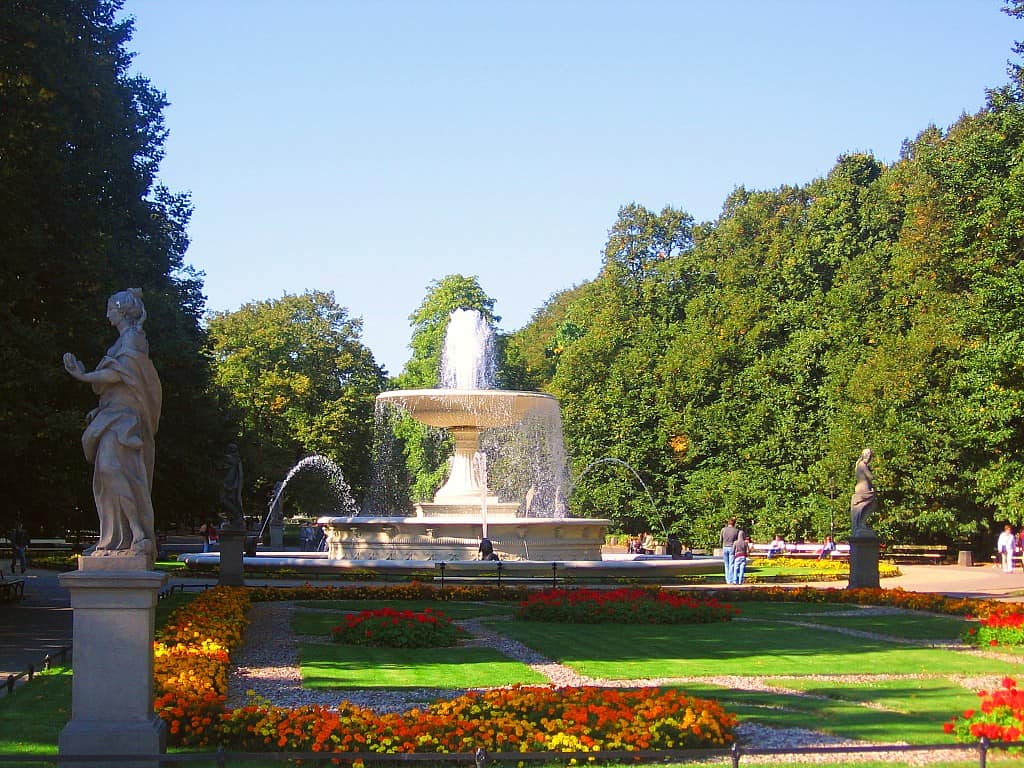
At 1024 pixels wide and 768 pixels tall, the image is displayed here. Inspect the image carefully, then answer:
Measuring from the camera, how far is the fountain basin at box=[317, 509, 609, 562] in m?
27.4

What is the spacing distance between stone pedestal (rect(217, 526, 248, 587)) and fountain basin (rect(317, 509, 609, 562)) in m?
5.62

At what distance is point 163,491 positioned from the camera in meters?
23.1

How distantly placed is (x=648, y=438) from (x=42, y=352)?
110 ft

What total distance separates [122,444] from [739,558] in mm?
19628

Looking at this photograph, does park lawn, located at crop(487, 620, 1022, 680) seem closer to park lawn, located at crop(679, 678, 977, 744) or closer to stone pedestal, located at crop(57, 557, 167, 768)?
park lawn, located at crop(679, 678, 977, 744)

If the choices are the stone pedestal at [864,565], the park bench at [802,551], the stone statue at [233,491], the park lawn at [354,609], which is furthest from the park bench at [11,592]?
the park bench at [802,551]

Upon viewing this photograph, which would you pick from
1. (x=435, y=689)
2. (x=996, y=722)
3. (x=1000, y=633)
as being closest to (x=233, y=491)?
(x=435, y=689)

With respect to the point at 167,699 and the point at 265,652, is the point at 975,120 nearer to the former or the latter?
the point at 265,652


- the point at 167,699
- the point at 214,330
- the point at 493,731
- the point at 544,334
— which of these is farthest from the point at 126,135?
the point at 544,334

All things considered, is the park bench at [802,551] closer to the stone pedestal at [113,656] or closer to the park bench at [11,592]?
the park bench at [11,592]

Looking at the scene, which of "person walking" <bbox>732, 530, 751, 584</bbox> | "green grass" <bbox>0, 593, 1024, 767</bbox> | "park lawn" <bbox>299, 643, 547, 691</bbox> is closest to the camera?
"green grass" <bbox>0, 593, 1024, 767</bbox>

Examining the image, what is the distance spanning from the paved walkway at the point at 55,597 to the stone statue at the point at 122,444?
12.8 feet

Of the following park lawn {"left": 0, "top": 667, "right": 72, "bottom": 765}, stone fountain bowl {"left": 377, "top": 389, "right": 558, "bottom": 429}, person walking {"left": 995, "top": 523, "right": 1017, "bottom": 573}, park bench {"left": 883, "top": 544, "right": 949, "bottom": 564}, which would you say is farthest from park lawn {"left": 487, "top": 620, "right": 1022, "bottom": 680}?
park bench {"left": 883, "top": 544, "right": 949, "bottom": 564}

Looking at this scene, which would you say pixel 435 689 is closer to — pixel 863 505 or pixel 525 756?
pixel 525 756
